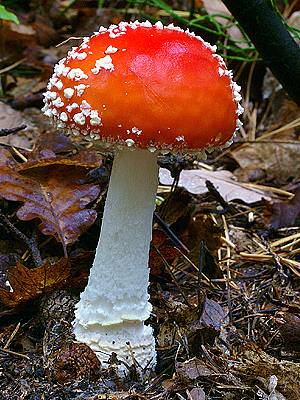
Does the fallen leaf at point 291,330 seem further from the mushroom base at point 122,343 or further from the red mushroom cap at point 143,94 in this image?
the red mushroom cap at point 143,94

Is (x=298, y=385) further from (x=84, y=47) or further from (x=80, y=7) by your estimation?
(x=80, y=7)

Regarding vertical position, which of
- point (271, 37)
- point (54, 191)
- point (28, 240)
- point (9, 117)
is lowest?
point (9, 117)

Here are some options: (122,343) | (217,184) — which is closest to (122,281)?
(122,343)

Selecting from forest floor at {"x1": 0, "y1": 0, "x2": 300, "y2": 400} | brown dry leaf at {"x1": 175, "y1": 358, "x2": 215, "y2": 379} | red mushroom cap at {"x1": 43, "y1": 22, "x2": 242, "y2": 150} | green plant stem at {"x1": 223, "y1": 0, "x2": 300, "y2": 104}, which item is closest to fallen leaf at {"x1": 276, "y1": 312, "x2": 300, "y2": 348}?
forest floor at {"x1": 0, "y1": 0, "x2": 300, "y2": 400}

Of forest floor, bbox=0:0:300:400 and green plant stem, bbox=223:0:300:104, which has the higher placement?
green plant stem, bbox=223:0:300:104

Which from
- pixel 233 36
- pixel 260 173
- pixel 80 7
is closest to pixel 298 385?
pixel 260 173

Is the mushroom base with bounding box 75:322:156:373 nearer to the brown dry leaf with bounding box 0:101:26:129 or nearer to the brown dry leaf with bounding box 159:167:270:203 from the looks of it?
the brown dry leaf with bounding box 159:167:270:203

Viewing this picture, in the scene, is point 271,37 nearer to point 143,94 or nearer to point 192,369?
point 143,94
